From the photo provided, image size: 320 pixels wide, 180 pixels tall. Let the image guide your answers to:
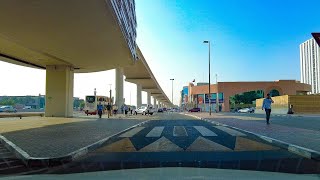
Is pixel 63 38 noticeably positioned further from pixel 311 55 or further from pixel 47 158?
pixel 47 158

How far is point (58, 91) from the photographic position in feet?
147

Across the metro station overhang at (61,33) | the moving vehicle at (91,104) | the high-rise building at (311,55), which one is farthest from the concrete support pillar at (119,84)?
the high-rise building at (311,55)

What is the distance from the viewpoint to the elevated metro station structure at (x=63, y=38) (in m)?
21.2

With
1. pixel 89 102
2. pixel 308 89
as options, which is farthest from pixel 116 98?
pixel 308 89

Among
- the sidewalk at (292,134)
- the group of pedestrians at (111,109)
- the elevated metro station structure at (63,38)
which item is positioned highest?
the elevated metro station structure at (63,38)

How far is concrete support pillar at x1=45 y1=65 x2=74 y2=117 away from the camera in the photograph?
146 feet

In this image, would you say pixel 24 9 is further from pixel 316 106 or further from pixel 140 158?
pixel 316 106

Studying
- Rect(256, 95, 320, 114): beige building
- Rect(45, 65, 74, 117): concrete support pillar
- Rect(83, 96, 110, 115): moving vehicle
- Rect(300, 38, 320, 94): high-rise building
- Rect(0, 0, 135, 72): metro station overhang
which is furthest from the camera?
Rect(256, 95, 320, 114): beige building

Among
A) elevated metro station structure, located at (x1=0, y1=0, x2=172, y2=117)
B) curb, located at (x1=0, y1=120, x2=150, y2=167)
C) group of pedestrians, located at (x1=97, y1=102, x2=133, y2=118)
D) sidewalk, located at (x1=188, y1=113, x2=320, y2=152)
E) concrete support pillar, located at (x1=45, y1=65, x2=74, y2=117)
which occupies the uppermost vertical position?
elevated metro station structure, located at (x1=0, y1=0, x2=172, y2=117)

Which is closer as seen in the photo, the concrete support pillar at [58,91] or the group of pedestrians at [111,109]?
the group of pedestrians at [111,109]

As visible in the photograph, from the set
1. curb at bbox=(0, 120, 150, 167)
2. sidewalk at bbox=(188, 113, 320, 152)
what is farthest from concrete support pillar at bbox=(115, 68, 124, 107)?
curb at bbox=(0, 120, 150, 167)

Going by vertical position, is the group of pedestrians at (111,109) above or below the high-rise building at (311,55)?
below

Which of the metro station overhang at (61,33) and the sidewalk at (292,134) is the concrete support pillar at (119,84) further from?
the sidewalk at (292,134)

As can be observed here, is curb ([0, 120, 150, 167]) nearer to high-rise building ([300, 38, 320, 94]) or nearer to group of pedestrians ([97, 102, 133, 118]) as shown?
high-rise building ([300, 38, 320, 94])
